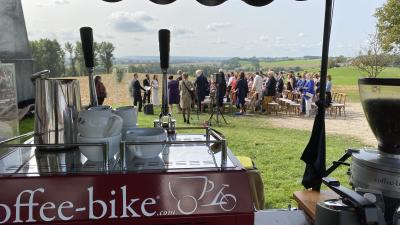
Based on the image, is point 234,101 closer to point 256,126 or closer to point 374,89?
point 256,126

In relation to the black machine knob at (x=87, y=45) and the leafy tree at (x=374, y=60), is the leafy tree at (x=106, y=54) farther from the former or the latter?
the leafy tree at (x=374, y=60)

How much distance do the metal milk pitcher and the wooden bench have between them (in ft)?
2.81

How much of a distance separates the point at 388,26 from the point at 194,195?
8619mm

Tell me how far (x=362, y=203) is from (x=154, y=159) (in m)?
0.53

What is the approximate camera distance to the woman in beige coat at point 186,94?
8.00 meters

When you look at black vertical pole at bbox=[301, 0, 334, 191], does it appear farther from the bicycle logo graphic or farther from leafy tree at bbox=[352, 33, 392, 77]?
leafy tree at bbox=[352, 33, 392, 77]

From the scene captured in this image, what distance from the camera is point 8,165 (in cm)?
94

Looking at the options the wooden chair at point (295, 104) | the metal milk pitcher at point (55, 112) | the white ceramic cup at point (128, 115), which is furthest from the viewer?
the wooden chair at point (295, 104)

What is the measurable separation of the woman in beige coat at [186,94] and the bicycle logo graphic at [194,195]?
7.04 meters

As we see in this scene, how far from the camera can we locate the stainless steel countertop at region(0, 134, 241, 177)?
88 centimetres

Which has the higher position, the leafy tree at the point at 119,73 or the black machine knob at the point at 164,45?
the black machine knob at the point at 164,45

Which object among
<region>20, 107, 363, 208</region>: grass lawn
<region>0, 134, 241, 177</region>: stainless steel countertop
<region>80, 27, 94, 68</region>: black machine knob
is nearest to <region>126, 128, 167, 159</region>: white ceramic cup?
<region>0, 134, 241, 177</region>: stainless steel countertop

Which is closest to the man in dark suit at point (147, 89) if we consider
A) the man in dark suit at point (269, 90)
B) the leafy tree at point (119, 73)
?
the man in dark suit at point (269, 90)

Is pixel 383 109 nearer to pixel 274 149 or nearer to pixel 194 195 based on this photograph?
pixel 194 195
